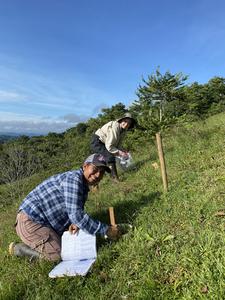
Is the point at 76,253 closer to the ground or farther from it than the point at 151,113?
closer to the ground

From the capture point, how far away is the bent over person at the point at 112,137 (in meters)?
7.19

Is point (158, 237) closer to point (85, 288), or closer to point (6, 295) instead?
point (85, 288)

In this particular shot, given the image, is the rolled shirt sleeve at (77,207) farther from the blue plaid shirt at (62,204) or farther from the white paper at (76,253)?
the white paper at (76,253)

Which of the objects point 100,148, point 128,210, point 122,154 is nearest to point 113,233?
point 128,210

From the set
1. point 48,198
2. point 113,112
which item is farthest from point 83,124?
point 48,198

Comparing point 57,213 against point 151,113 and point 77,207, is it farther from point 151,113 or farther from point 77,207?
point 151,113

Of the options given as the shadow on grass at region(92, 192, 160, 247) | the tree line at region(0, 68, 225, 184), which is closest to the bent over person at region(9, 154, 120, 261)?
the shadow on grass at region(92, 192, 160, 247)

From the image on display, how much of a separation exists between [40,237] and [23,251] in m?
0.33

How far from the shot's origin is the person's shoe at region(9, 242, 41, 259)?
4.34 metres

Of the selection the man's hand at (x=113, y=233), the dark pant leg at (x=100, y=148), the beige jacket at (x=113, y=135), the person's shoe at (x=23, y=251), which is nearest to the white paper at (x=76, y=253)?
the man's hand at (x=113, y=233)

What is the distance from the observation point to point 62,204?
4406 millimetres

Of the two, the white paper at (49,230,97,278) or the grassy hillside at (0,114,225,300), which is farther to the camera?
the white paper at (49,230,97,278)

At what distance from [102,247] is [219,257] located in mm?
1547

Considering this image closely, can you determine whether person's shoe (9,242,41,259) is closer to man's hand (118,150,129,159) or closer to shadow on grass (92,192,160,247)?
shadow on grass (92,192,160,247)
